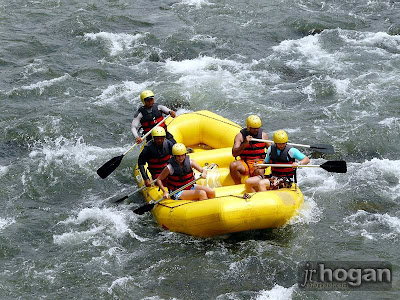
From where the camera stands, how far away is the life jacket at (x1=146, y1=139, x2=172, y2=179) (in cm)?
969

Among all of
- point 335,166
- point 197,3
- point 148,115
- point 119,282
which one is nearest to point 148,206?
point 119,282

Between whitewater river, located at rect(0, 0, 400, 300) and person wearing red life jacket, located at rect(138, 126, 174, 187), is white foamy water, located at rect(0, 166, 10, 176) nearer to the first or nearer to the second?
whitewater river, located at rect(0, 0, 400, 300)

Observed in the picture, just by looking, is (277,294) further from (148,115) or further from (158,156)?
(148,115)

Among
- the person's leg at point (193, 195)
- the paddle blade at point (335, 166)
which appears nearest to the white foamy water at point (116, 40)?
the person's leg at point (193, 195)

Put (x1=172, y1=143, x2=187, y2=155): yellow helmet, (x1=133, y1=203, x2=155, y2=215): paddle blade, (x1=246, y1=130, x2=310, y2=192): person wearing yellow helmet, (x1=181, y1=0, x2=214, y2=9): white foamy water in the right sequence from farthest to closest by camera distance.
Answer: (x1=181, y1=0, x2=214, y2=9): white foamy water, (x1=133, y1=203, x2=155, y2=215): paddle blade, (x1=246, y1=130, x2=310, y2=192): person wearing yellow helmet, (x1=172, y1=143, x2=187, y2=155): yellow helmet

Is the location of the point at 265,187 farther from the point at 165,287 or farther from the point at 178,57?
the point at 178,57

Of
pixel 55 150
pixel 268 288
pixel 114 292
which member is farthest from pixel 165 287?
pixel 55 150

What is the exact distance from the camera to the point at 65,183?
11414 millimetres

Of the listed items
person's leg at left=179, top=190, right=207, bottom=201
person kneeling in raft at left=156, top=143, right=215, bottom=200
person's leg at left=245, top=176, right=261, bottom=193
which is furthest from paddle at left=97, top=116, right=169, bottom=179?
person's leg at left=245, top=176, right=261, bottom=193

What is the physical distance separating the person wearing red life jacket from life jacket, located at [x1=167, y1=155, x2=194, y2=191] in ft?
1.36

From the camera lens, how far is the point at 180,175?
9305 mm

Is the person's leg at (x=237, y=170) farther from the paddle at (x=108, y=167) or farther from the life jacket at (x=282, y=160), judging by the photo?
the paddle at (x=108, y=167)

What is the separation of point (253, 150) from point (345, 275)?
2.38 meters

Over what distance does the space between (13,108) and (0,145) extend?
1.69 meters
